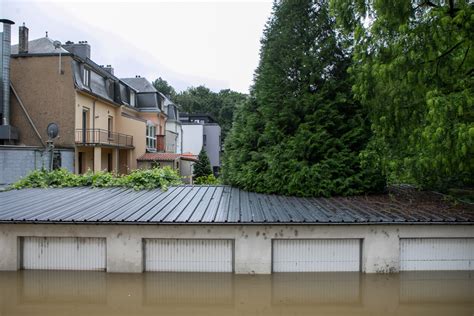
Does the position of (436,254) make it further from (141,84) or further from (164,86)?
(164,86)

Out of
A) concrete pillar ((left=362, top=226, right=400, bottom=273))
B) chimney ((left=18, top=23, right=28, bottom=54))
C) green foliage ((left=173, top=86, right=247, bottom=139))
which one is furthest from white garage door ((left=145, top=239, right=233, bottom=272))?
green foliage ((left=173, top=86, right=247, bottom=139))

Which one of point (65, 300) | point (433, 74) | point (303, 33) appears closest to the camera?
point (65, 300)

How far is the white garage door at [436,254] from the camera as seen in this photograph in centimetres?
827

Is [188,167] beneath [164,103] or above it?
beneath

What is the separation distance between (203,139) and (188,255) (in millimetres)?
38693

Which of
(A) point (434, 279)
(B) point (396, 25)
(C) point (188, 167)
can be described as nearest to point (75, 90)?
(C) point (188, 167)

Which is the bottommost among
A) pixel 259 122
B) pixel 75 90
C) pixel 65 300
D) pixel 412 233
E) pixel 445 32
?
pixel 65 300

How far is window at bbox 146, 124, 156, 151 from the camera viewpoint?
32031mm

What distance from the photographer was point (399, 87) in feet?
26.1

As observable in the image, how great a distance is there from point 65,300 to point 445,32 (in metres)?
9.00

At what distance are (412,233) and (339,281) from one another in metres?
2.05

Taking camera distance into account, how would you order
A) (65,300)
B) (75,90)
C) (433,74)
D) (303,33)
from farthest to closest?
(75,90), (303,33), (433,74), (65,300)

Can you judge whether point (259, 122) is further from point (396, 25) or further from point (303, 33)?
point (396, 25)

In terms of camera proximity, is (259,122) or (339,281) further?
(259,122)
